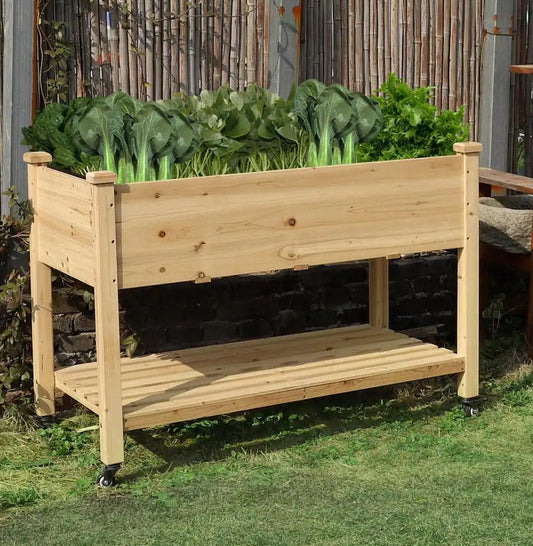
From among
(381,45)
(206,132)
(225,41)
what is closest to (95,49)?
(225,41)

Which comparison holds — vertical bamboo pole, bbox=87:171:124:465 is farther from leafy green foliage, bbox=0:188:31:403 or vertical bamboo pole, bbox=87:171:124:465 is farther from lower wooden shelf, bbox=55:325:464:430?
leafy green foliage, bbox=0:188:31:403

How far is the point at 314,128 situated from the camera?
4758 mm

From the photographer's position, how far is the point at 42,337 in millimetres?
4859

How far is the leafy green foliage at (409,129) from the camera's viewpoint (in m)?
5.17

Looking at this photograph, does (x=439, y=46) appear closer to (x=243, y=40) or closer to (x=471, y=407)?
(x=243, y=40)

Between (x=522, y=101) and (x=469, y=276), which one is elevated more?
(x=522, y=101)

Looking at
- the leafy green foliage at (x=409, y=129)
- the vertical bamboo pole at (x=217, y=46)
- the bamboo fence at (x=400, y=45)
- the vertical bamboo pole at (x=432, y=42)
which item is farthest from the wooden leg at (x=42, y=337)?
the vertical bamboo pole at (x=432, y=42)

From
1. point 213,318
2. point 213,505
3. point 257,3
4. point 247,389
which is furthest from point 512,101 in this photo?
point 213,505

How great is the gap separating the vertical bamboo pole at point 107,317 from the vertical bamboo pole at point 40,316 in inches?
24.3

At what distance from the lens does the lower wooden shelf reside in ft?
14.8

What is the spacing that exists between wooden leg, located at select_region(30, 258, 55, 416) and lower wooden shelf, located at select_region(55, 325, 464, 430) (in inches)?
2.7

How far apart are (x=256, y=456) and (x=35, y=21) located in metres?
1.99

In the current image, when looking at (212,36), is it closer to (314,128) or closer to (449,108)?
(314,128)

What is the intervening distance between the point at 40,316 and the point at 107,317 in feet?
2.39
